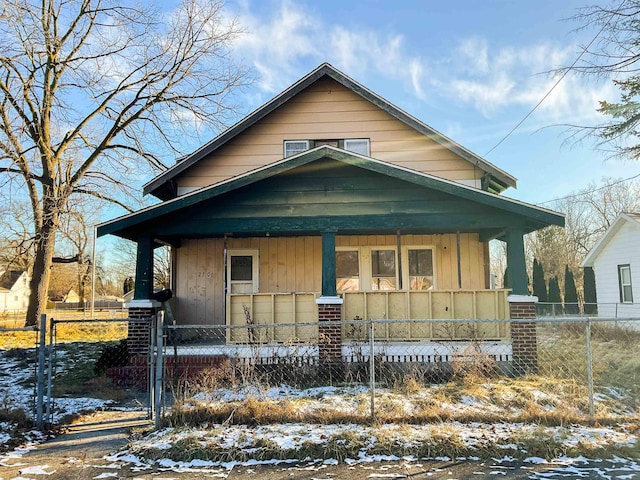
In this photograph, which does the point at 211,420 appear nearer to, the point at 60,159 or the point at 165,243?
the point at 165,243

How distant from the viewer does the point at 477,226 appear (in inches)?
376

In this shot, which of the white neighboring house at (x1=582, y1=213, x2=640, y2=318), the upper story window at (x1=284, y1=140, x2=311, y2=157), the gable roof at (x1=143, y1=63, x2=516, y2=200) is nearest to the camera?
the gable roof at (x1=143, y1=63, x2=516, y2=200)

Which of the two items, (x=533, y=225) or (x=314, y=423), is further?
(x=533, y=225)

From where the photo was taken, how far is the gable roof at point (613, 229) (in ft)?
60.3

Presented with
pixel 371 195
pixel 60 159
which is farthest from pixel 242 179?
pixel 60 159

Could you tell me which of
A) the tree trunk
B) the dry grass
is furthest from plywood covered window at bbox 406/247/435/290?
the tree trunk

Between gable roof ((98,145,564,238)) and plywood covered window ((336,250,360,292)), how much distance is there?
141 inches

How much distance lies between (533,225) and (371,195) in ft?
11.8

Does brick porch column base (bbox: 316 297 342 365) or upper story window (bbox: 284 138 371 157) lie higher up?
upper story window (bbox: 284 138 371 157)

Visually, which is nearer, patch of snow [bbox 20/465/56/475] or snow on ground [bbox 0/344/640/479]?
patch of snow [bbox 20/465/56/475]

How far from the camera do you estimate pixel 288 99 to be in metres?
12.4

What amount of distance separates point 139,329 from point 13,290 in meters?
66.1

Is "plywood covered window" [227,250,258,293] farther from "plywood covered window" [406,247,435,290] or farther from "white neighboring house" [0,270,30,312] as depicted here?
"white neighboring house" [0,270,30,312]

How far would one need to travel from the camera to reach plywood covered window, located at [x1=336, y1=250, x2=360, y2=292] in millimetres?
12406
